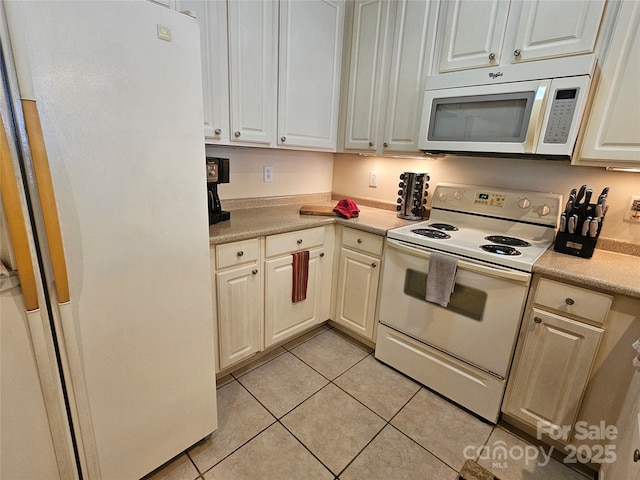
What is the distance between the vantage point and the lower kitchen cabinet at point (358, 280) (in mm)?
2035

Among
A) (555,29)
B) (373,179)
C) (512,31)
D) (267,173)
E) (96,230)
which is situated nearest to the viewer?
(96,230)

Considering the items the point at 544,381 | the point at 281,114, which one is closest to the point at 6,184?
the point at 281,114

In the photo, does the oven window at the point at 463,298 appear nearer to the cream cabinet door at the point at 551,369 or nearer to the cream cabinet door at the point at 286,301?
the cream cabinet door at the point at 551,369

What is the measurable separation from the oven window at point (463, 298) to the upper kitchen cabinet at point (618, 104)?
0.82m

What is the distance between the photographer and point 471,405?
67.4 inches

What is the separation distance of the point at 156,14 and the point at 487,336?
6.18 ft

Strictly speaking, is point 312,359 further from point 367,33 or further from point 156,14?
point 367,33

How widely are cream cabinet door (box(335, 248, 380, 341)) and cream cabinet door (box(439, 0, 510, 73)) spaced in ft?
4.04

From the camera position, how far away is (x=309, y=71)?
6.74 ft

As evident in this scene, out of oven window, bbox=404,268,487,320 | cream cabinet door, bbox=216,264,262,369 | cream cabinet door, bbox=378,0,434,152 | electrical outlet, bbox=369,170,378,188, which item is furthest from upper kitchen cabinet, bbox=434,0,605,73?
cream cabinet door, bbox=216,264,262,369

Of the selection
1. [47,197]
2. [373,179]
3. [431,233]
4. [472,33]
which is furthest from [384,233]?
[47,197]

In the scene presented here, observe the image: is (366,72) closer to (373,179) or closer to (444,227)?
(373,179)

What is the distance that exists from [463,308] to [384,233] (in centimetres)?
60

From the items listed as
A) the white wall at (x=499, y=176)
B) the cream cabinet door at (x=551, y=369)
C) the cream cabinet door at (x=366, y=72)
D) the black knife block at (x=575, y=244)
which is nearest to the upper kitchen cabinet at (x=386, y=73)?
the cream cabinet door at (x=366, y=72)
